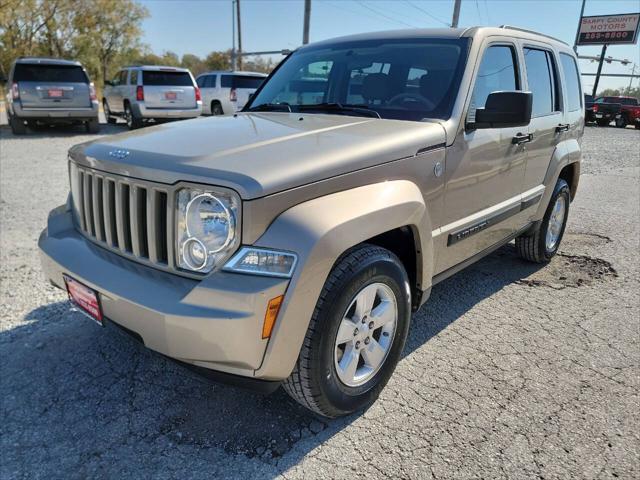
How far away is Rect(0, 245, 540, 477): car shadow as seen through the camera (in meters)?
2.21

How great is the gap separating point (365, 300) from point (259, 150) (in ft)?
2.80

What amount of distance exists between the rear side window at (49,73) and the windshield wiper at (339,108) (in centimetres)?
1109

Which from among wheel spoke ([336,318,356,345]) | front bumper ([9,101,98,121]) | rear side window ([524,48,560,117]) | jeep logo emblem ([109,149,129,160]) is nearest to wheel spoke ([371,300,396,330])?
wheel spoke ([336,318,356,345])

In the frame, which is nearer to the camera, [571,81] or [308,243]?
[308,243]

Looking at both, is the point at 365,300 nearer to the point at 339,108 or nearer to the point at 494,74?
the point at 339,108

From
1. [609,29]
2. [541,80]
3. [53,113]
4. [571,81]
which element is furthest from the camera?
[609,29]

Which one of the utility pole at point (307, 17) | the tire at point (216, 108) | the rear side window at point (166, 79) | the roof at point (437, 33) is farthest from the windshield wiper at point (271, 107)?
the utility pole at point (307, 17)

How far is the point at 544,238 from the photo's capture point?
4.47 m

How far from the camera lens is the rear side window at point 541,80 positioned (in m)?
3.75

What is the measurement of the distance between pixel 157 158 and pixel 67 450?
137cm

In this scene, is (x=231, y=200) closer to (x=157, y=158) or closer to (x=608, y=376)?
(x=157, y=158)

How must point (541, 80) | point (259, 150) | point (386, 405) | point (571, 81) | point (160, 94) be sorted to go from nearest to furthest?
point (259, 150) → point (386, 405) → point (541, 80) → point (571, 81) → point (160, 94)

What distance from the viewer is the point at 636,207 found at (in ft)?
23.5

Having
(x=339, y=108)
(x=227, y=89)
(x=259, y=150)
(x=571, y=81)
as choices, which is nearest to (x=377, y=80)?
(x=339, y=108)
